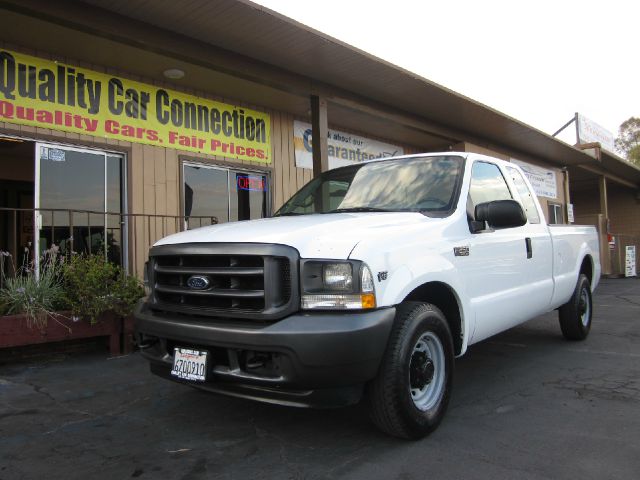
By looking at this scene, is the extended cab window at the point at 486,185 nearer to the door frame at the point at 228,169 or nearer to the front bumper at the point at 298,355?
the front bumper at the point at 298,355

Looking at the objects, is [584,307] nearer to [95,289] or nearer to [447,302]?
[447,302]

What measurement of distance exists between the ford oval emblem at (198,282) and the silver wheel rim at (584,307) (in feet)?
15.7

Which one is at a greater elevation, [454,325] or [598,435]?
[454,325]

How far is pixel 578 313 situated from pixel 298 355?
4.66m

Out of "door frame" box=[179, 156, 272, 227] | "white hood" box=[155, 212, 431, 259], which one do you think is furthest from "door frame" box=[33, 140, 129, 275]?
"white hood" box=[155, 212, 431, 259]

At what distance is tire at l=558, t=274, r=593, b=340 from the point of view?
6.01 m

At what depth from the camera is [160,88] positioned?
8055 millimetres

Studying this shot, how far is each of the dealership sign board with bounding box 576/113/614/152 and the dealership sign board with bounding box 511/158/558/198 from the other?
1700 millimetres

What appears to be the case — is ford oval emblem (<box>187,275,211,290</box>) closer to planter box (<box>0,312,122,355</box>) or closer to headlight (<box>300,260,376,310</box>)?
headlight (<box>300,260,376,310</box>)

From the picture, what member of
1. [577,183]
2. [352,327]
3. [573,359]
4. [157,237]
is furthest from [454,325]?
[577,183]

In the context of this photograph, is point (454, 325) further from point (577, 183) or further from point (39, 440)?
point (577, 183)

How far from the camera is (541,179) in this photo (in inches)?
651

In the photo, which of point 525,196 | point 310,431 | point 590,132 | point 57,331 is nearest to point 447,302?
point 310,431

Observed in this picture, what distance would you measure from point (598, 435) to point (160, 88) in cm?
735
